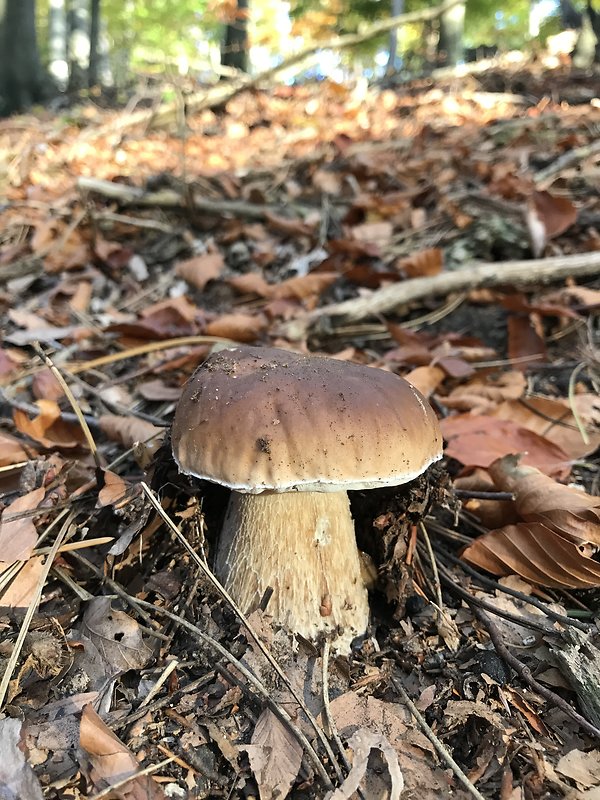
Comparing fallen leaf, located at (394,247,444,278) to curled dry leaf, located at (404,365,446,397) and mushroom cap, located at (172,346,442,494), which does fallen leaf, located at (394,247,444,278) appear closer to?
curled dry leaf, located at (404,365,446,397)

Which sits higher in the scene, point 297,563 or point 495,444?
point 495,444

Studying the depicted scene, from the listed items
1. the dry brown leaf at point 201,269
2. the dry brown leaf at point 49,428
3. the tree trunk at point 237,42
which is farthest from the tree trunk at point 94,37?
the dry brown leaf at point 49,428

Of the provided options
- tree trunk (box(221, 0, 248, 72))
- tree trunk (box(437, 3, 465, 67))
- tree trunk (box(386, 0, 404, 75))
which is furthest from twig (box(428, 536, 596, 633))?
tree trunk (box(221, 0, 248, 72))

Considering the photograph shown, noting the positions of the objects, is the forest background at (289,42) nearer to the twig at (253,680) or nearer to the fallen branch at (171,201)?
the fallen branch at (171,201)

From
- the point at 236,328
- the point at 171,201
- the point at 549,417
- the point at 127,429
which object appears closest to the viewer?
the point at 127,429

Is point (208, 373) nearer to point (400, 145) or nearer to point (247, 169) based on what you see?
point (247, 169)

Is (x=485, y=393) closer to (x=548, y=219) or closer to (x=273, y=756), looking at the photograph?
(x=548, y=219)

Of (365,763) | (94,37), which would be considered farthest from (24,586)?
(94,37)
